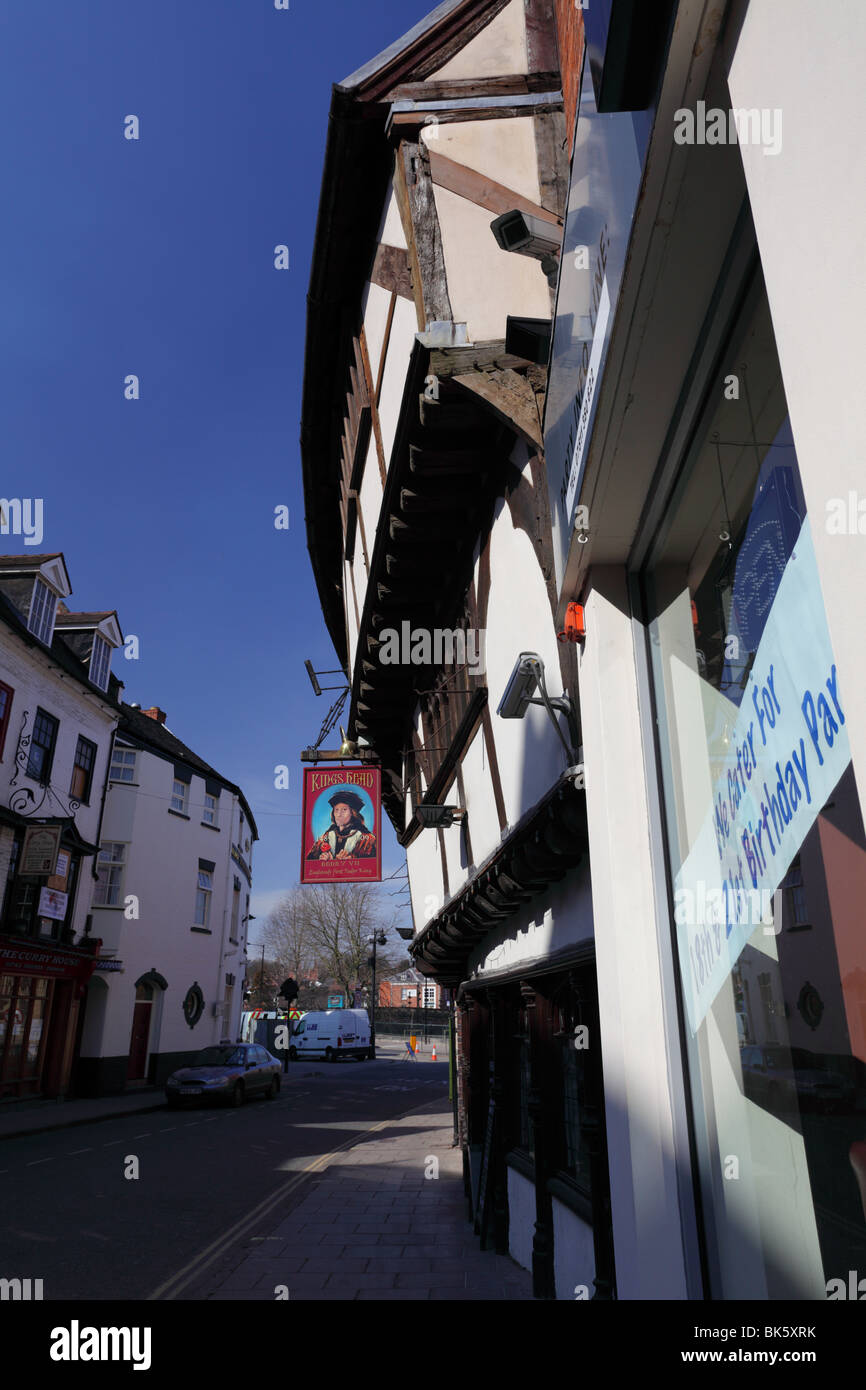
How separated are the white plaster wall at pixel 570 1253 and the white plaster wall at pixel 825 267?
4.32 meters

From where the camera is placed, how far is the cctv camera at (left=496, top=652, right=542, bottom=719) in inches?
159

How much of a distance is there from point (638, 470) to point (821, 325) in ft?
5.02

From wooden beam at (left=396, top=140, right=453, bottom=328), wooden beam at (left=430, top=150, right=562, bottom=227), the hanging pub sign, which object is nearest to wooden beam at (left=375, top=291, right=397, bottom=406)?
wooden beam at (left=396, top=140, right=453, bottom=328)

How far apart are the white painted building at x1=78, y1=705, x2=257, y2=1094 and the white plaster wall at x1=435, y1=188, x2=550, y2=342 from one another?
845 inches

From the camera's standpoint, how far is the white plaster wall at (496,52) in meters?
6.38

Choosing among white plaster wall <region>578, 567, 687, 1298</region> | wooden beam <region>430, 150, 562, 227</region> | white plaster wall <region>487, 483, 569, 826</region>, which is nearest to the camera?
white plaster wall <region>578, 567, 687, 1298</region>

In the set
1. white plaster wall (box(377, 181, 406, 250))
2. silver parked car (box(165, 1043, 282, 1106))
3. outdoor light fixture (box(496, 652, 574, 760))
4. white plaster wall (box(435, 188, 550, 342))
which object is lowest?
silver parked car (box(165, 1043, 282, 1106))

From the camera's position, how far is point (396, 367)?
702cm

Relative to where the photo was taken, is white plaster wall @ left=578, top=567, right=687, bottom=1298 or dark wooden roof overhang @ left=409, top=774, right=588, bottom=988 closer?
white plaster wall @ left=578, top=567, right=687, bottom=1298

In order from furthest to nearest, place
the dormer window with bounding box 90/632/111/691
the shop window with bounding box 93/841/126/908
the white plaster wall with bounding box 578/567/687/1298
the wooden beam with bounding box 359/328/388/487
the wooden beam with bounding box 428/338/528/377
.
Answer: the shop window with bounding box 93/841/126/908, the dormer window with bounding box 90/632/111/691, the wooden beam with bounding box 359/328/388/487, the wooden beam with bounding box 428/338/528/377, the white plaster wall with bounding box 578/567/687/1298

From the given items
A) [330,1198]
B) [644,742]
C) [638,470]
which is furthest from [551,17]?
[330,1198]

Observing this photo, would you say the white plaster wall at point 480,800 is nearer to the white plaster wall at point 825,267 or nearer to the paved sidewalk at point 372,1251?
the paved sidewalk at point 372,1251

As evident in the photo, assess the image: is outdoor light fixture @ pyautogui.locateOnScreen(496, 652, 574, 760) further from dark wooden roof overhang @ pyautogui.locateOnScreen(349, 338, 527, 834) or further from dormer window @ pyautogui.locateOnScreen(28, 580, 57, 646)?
dormer window @ pyautogui.locateOnScreen(28, 580, 57, 646)

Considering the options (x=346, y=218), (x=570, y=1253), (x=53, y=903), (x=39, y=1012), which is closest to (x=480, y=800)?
(x=570, y=1253)
